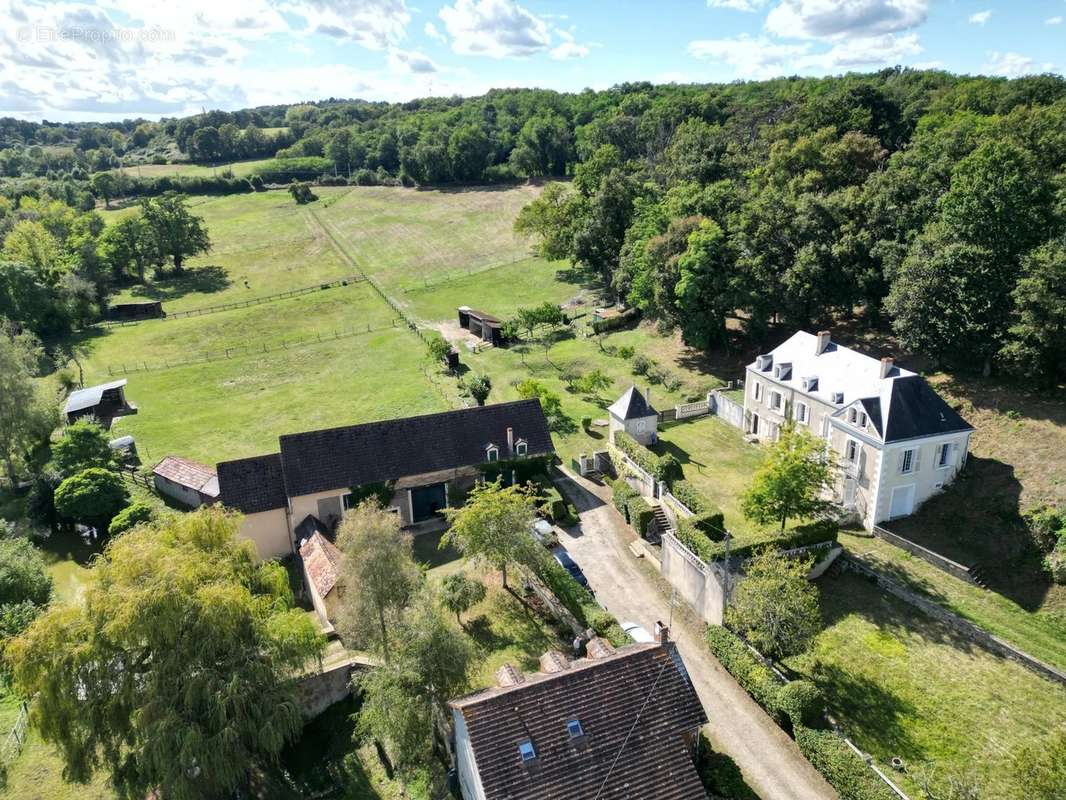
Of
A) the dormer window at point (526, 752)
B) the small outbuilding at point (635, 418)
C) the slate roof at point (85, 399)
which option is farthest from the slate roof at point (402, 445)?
the slate roof at point (85, 399)

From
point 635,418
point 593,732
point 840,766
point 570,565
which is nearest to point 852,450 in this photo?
point 635,418

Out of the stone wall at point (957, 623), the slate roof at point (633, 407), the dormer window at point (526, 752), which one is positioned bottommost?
the stone wall at point (957, 623)

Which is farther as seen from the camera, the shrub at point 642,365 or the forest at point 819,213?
the shrub at point 642,365

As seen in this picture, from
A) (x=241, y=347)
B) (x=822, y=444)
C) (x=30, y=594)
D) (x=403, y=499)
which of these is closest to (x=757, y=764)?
(x=822, y=444)

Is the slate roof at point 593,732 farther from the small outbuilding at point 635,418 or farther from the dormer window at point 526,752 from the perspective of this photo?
the small outbuilding at point 635,418

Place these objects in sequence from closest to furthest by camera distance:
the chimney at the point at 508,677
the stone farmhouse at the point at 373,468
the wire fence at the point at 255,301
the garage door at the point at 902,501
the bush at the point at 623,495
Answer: the chimney at the point at 508,677 → the garage door at the point at 902,501 → the stone farmhouse at the point at 373,468 → the bush at the point at 623,495 → the wire fence at the point at 255,301

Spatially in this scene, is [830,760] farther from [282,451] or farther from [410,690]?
[282,451]

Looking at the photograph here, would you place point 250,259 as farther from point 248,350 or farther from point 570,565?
point 570,565
